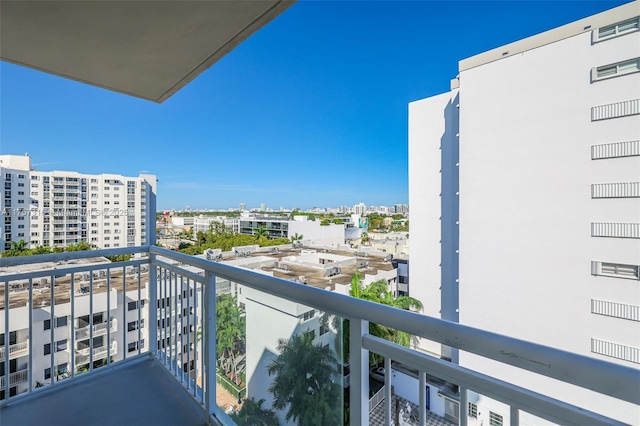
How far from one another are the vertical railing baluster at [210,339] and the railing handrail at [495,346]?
73cm

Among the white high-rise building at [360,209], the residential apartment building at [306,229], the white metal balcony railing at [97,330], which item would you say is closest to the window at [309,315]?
the white metal balcony railing at [97,330]

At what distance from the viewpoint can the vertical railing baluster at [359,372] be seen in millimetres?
858

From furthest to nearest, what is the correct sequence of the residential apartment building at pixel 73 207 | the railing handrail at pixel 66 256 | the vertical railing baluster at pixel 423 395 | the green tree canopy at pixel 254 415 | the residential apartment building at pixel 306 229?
the residential apartment building at pixel 306 229
the residential apartment building at pixel 73 207
the railing handrail at pixel 66 256
the green tree canopy at pixel 254 415
the vertical railing baluster at pixel 423 395

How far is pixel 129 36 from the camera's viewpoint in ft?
4.21

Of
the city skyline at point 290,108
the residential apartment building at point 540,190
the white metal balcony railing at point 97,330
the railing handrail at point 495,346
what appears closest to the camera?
the railing handrail at point 495,346

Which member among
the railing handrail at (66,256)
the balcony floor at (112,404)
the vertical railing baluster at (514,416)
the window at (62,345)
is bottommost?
the balcony floor at (112,404)

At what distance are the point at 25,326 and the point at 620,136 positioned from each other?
10.2m

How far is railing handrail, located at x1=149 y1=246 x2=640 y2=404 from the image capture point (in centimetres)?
44

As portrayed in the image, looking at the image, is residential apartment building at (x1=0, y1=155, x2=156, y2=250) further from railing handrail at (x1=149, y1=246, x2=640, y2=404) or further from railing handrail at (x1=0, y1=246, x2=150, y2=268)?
railing handrail at (x1=149, y1=246, x2=640, y2=404)

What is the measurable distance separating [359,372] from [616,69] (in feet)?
32.4

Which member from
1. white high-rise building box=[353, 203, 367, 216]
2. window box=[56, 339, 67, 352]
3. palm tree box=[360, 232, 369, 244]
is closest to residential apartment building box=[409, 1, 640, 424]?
palm tree box=[360, 232, 369, 244]

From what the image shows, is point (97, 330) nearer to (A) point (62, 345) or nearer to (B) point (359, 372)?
(A) point (62, 345)

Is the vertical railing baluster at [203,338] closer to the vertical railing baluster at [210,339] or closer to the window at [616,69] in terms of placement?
the vertical railing baluster at [210,339]

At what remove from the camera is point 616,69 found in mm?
6750
